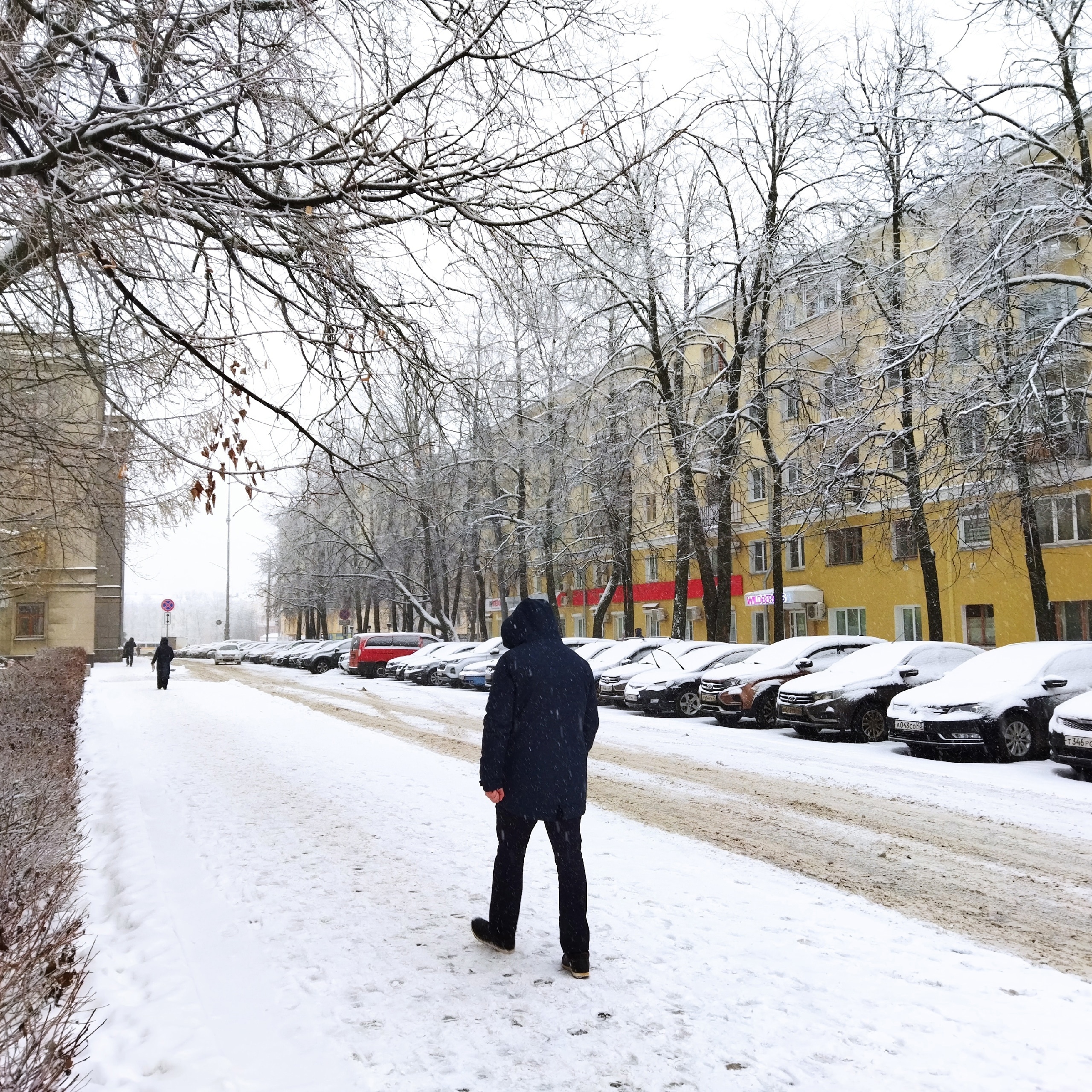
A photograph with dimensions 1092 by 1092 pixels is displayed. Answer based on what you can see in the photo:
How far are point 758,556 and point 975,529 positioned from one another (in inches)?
535

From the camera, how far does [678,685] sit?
21.0 meters

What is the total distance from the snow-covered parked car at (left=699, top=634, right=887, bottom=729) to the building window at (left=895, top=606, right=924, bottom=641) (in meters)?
16.5

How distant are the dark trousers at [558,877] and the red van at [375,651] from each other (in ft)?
114

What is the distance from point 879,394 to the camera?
19.7 metres

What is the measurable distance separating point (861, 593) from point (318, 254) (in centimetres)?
3437

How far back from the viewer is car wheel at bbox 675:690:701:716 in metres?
21.1

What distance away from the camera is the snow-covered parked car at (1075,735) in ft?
36.9

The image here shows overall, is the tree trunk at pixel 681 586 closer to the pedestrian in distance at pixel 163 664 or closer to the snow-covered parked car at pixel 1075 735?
the pedestrian in distance at pixel 163 664

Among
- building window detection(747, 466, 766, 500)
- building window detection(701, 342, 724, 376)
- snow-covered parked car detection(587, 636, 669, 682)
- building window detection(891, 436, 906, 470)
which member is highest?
building window detection(701, 342, 724, 376)

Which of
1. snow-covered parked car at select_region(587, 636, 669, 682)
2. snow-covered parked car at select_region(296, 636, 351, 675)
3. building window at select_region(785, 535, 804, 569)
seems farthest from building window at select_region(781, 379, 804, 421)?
snow-covered parked car at select_region(296, 636, 351, 675)

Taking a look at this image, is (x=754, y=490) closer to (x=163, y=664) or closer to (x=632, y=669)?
(x=632, y=669)

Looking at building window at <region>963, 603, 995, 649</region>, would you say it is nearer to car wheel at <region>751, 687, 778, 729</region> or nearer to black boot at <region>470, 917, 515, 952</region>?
car wheel at <region>751, 687, 778, 729</region>

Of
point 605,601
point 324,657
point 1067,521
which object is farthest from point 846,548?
point 324,657

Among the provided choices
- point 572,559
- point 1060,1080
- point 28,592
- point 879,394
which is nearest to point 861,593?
point 572,559
